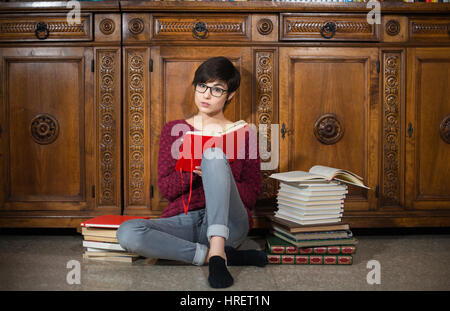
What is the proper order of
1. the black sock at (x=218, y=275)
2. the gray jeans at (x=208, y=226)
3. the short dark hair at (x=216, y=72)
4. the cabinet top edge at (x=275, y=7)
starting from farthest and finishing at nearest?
1. the cabinet top edge at (x=275, y=7)
2. the short dark hair at (x=216, y=72)
3. the gray jeans at (x=208, y=226)
4. the black sock at (x=218, y=275)

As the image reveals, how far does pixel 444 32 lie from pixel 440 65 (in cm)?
17

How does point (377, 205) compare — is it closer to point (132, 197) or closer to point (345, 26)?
point (345, 26)

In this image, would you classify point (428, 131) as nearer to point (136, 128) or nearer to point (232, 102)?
point (232, 102)

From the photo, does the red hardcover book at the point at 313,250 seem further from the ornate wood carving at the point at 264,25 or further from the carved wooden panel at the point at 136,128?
the ornate wood carving at the point at 264,25

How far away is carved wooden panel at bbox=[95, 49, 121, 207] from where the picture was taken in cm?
183

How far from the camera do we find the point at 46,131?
6.03 feet

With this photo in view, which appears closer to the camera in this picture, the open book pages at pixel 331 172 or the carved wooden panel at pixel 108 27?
the open book pages at pixel 331 172

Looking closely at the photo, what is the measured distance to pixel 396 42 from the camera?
73.1 inches

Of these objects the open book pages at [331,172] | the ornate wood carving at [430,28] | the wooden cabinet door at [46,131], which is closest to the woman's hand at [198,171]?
the open book pages at [331,172]

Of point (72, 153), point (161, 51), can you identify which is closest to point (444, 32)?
point (161, 51)

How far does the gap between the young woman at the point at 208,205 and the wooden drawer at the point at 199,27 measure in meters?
0.34

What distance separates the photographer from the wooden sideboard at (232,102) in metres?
1.82
